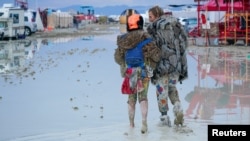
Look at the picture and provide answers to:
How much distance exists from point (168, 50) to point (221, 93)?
433 cm

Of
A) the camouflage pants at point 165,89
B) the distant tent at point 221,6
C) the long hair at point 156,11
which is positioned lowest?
the camouflage pants at point 165,89

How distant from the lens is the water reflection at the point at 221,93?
9.84 m

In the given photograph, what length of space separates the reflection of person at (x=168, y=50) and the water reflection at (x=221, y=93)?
1264mm

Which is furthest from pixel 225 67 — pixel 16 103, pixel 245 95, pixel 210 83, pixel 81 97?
pixel 16 103

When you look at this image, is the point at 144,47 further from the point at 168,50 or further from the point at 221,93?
the point at 221,93

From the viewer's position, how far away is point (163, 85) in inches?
331

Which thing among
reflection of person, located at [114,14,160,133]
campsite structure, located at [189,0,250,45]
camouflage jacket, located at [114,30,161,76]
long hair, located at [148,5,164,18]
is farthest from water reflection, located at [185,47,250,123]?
campsite structure, located at [189,0,250,45]

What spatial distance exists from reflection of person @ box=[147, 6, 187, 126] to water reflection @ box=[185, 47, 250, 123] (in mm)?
1264

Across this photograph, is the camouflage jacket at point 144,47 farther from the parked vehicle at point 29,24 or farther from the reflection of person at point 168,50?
the parked vehicle at point 29,24

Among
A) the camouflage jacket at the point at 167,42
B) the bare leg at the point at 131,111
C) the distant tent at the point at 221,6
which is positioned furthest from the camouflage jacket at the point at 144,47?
the distant tent at the point at 221,6

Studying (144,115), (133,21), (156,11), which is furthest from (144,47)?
(144,115)

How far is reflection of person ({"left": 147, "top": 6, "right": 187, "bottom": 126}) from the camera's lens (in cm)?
835

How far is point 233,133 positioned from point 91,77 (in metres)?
10.3

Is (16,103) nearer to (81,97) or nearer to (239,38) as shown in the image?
(81,97)
